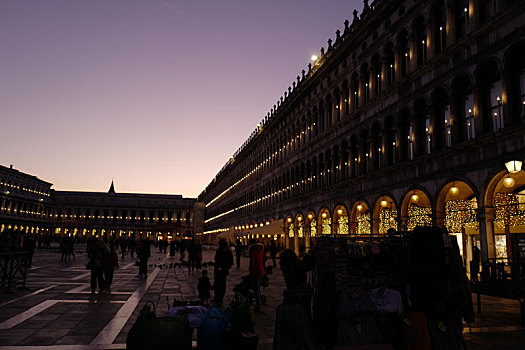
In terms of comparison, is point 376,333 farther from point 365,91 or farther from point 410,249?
point 365,91

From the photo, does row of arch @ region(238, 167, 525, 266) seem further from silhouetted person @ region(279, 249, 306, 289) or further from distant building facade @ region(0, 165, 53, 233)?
distant building facade @ region(0, 165, 53, 233)

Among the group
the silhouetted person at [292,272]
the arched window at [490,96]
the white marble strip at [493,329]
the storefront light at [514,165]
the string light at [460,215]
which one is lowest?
the white marble strip at [493,329]

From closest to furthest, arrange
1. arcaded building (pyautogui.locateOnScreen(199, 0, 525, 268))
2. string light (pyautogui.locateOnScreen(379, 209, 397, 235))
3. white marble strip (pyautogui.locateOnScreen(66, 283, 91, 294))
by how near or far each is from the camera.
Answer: white marble strip (pyautogui.locateOnScreen(66, 283, 91, 294)) → arcaded building (pyautogui.locateOnScreen(199, 0, 525, 268)) → string light (pyautogui.locateOnScreen(379, 209, 397, 235))

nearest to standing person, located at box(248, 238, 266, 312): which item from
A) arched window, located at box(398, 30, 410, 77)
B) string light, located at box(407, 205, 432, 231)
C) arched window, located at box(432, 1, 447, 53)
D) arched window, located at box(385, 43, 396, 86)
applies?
string light, located at box(407, 205, 432, 231)

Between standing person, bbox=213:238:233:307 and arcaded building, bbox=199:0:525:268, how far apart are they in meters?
3.54

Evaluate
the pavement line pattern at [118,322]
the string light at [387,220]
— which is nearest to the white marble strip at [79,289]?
the pavement line pattern at [118,322]

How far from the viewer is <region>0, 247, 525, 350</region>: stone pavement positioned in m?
7.60

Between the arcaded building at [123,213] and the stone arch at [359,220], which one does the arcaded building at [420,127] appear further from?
the arcaded building at [123,213]

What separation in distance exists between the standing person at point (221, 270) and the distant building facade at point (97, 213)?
107 meters

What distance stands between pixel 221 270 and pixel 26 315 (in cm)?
481

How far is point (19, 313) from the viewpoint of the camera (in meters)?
10.0

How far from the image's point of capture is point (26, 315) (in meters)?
9.81

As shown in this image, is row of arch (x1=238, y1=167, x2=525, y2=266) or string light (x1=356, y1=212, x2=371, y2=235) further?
string light (x1=356, y1=212, x2=371, y2=235)

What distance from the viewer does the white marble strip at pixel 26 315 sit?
8.79 metres
